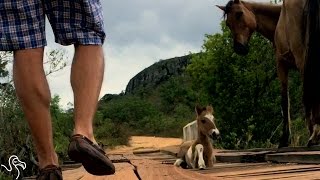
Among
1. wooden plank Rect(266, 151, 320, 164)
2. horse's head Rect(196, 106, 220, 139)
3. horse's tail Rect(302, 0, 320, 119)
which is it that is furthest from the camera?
horse's head Rect(196, 106, 220, 139)

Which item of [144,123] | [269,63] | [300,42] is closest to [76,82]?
[300,42]

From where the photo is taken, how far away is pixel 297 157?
4699 mm

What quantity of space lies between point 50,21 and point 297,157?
8.44 ft

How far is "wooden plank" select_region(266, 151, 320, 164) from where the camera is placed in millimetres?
4309

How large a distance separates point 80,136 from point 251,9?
6.40 m

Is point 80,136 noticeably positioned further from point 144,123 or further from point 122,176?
point 144,123

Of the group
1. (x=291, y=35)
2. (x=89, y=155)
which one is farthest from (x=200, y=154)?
(x=89, y=155)

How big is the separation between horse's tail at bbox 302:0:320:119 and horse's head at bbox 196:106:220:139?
5.75 feet

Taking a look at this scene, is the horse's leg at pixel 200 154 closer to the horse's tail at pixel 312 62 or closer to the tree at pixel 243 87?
the horse's tail at pixel 312 62

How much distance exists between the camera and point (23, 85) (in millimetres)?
2609

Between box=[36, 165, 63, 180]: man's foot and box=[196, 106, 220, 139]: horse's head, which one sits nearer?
box=[36, 165, 63, 180]: man's foot

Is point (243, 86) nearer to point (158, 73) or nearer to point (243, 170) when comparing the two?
point (243, 170)

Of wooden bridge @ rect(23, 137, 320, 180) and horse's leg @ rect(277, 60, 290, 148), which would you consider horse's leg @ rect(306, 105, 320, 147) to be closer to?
wooden bridge @ rect(23, 137, 320, 180)

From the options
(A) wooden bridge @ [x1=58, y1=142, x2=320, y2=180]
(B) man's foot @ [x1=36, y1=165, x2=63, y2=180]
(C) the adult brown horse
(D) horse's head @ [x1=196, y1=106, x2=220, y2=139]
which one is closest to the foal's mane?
(C) the adult brown horse
